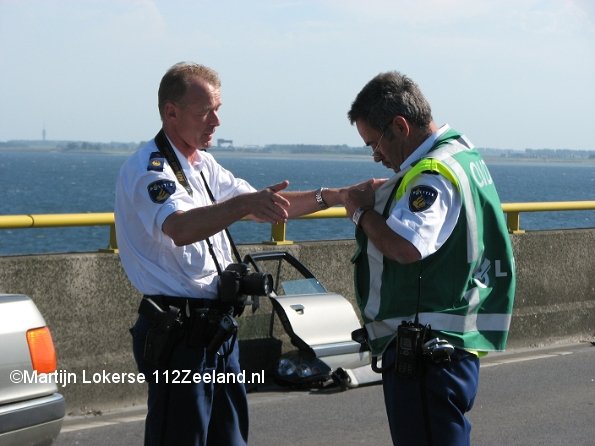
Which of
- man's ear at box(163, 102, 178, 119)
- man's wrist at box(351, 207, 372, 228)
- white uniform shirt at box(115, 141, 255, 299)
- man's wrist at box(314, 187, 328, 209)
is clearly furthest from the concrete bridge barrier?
man's wrist at box(351, 207, 372, 228)

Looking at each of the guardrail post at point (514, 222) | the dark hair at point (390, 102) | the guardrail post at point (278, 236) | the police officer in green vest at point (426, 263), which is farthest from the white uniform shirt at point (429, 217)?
the guardrail post at point (514, 222)

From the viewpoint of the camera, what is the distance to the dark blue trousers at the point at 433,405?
3900 millimetres

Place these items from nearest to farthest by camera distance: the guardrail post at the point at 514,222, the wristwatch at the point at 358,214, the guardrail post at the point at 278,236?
the wristwatch at the point at 358,214 → the guardrail post at the point at 278,236 → the guardrail post at the point at 514,222

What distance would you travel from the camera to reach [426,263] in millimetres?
3875

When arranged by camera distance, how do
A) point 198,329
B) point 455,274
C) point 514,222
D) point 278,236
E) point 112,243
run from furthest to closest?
point 514,222, point 278,236, point 112,243, point 198,329, point 455,274

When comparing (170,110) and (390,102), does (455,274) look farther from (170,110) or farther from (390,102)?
(170,110)

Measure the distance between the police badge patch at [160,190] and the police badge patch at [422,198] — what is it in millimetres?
952

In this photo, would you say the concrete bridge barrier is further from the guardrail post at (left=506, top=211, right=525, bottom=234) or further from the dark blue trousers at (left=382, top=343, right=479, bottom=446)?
the dark blue trousers at (left=382, top=343, right=479, bottom=446)

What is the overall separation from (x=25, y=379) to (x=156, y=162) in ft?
3.96

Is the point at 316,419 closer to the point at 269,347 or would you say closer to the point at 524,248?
the point at 269,347

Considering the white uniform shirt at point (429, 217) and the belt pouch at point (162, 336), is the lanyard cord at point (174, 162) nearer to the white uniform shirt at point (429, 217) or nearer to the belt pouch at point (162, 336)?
the belt pouch at point (162, 336)

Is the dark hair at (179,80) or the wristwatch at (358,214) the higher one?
the dark hair at (179,80)

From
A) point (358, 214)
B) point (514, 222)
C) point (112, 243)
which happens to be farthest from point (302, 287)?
point (358, 214)

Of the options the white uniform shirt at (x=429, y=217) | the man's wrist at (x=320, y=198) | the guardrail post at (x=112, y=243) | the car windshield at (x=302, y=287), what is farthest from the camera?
the car windshield at (x=302, y=287)
